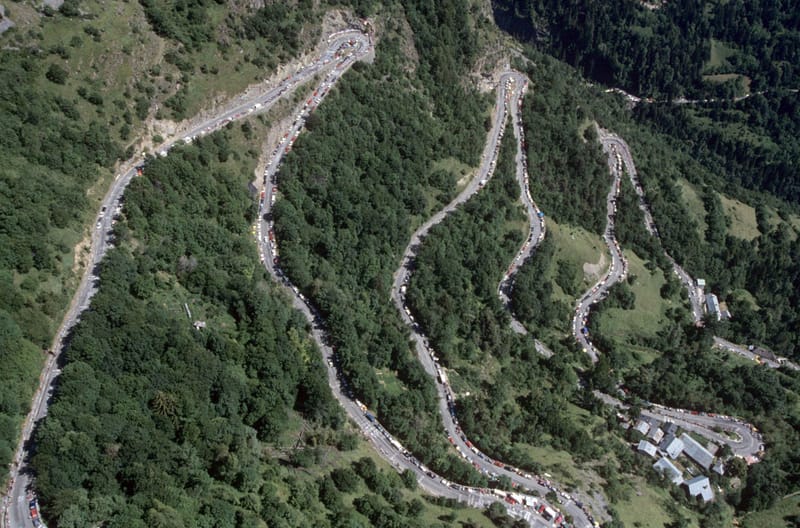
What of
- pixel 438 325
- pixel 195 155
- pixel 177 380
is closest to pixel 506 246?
pixel 438 325

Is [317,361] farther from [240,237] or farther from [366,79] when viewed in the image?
[366,79]

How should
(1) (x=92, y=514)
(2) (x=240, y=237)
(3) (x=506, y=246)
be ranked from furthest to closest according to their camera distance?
(3) (x=506, y=246), (2) (x=240, y=237), (1) (x=92, y=514)

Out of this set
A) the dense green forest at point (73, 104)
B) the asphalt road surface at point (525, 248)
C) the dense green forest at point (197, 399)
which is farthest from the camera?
the asphalt road surface at point (525, 248)

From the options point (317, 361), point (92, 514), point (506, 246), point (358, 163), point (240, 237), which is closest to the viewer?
point (92, 514)

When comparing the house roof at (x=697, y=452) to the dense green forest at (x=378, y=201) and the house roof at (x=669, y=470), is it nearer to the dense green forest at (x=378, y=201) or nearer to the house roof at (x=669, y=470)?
the house roof at (x=669, y=470)

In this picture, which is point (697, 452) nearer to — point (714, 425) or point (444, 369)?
point (714, 425)

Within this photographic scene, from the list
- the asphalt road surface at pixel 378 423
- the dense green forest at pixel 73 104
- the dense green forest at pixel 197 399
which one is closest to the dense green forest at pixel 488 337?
the asphalt road surface at pixel 378 423

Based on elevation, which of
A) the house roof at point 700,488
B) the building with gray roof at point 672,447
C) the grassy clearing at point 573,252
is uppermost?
the grassy clearing at point 573,252
